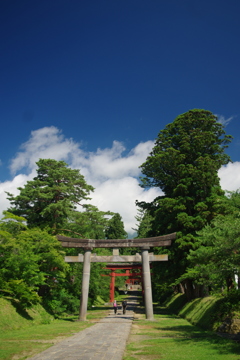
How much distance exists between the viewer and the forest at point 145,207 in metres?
17.8

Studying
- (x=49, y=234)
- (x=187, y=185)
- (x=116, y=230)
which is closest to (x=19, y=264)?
(x=49, y=234)

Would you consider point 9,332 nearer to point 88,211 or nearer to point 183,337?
point 183,337

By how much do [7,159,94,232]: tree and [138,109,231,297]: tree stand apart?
23.0 feet

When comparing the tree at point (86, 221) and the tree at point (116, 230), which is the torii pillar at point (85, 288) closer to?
the tree at point (86, 221)

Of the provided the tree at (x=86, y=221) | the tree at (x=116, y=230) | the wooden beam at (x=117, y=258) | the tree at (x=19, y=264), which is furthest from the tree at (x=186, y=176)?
the tree at (x=116, y=230)

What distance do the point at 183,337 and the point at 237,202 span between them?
6.24 metres

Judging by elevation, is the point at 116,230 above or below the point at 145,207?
above

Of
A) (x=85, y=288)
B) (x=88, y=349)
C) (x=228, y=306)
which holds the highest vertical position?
(x=85, y=288)

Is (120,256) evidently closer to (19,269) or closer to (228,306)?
(19,269)

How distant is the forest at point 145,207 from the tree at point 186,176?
77 millimetres

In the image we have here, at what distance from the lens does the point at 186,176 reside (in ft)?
73.0

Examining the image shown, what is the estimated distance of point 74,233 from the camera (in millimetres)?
25656

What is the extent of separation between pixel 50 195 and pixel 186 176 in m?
12.0

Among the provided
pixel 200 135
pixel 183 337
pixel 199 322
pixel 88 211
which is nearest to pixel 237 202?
pixel 183 337
